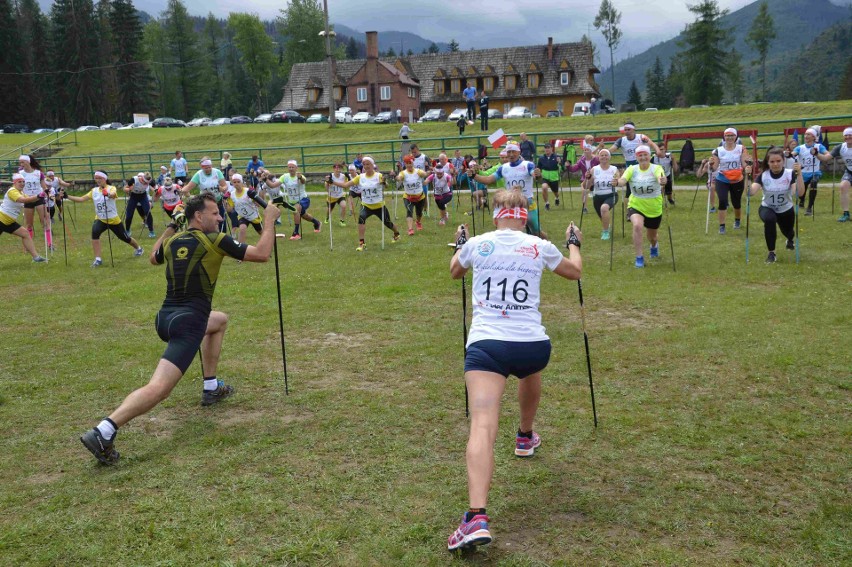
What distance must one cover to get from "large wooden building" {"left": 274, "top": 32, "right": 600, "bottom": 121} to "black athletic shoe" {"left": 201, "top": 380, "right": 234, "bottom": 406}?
225 feet

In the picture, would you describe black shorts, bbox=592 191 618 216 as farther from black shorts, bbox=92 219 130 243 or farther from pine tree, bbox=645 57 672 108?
pine tree, bbox=645 57 672 108

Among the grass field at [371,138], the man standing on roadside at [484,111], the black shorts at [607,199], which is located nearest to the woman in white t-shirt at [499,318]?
the black shorts at [607,199]

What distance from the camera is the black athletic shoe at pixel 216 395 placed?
6.82 meters

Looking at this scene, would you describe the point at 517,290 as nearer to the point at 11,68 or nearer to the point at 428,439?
the point at 428,439

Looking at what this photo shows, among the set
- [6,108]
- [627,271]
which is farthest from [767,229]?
[6,108]

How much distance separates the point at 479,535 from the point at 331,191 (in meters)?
17.2

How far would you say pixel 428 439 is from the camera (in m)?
5.79

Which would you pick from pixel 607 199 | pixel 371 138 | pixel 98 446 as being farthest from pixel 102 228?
pixel 371 138

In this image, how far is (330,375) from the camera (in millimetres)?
7570

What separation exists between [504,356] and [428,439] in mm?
1699

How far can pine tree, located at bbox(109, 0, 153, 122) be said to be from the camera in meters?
86.8

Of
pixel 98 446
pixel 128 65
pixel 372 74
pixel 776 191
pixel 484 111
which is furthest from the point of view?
pixel 128 65

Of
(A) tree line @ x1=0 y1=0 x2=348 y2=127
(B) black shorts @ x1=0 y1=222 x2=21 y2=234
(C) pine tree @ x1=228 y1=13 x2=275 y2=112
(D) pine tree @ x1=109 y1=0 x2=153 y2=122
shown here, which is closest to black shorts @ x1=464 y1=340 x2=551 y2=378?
(B) black shorts @ x1=0 y1=222 x2=21 y2=234

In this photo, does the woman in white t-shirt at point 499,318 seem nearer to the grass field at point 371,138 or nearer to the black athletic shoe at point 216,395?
the black athletic shoe at point 216,395
